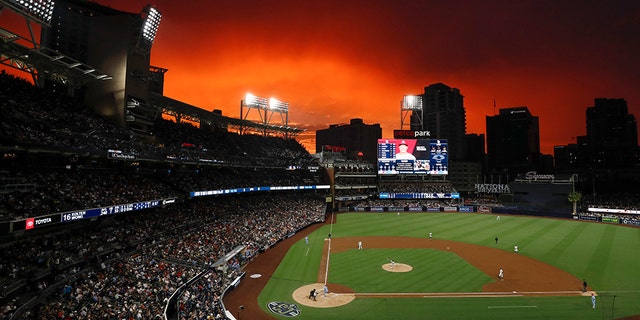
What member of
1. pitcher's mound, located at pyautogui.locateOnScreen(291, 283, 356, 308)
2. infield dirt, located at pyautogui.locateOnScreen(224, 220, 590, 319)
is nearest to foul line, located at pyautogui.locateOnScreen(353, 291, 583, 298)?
infield dirt, located at pyautogui.locateOnScreen(224, 220, 590, 319)

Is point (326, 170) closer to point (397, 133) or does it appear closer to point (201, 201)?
point (397, 133)

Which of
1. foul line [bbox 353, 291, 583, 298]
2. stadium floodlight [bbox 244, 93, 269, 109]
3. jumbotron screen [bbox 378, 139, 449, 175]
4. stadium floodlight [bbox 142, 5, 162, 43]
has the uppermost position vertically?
stadium floodlight [bbox 142, 5, 162, 43]

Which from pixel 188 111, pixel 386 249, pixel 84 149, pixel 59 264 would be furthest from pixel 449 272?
pixel 188 111

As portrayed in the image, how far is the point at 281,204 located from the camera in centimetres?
6038

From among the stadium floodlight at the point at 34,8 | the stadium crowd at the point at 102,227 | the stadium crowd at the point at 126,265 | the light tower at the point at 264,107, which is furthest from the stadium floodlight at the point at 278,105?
the stadium floodlight at the point at 34,8

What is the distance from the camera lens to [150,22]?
129ft

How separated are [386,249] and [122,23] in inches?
1594

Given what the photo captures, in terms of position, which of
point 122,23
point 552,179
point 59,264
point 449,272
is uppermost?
point 122,23

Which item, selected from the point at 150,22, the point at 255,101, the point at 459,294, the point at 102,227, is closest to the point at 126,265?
the point at 102,227

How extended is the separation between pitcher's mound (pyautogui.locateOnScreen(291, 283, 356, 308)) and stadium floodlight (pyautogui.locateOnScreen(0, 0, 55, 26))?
27.6 metres

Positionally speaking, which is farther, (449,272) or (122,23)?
(122,23)

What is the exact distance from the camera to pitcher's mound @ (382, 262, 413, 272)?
31561mm

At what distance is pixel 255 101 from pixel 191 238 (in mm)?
41737

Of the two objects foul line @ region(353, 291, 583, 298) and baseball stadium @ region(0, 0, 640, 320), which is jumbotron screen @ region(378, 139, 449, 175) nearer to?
baseball stadium @ region(0, 0, 640, 320)
